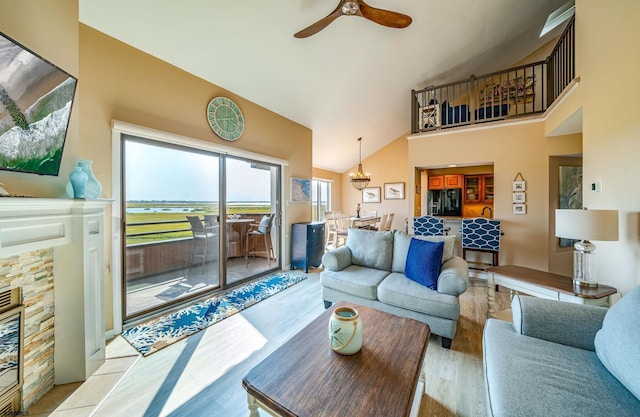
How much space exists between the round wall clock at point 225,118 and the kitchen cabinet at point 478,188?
6.00m

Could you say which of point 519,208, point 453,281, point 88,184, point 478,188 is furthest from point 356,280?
point 478,188

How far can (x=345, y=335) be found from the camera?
1.26 metres

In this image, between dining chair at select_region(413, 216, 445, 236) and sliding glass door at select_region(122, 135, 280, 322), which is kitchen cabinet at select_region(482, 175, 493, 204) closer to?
dining chair at select_region(413, 216, 445, 236)

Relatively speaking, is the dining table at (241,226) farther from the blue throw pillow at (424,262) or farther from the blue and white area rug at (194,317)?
the blue throw pillow at (424,262)

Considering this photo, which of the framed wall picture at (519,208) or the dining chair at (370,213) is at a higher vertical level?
the framed wall picture at (519,208)

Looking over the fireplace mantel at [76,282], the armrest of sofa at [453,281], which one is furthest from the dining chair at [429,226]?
the fireplace mantel at [76,282]

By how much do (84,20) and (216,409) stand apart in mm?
3340

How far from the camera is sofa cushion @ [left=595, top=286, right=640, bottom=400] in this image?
3.23 ft

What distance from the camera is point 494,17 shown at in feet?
11.9

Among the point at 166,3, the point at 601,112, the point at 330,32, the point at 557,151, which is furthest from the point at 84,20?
the point at 557,151

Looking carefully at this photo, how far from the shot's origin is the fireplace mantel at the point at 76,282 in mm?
1612

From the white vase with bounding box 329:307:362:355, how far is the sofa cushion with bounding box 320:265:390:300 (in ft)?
3.96

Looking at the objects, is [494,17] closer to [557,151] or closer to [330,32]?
[557,151]

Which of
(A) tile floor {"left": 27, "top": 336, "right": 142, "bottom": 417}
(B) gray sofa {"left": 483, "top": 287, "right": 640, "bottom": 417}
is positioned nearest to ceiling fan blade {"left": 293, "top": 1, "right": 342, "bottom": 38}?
(B) gray sofa {"left": 483, "top": 287, "right": 640, "bottom": 417}
